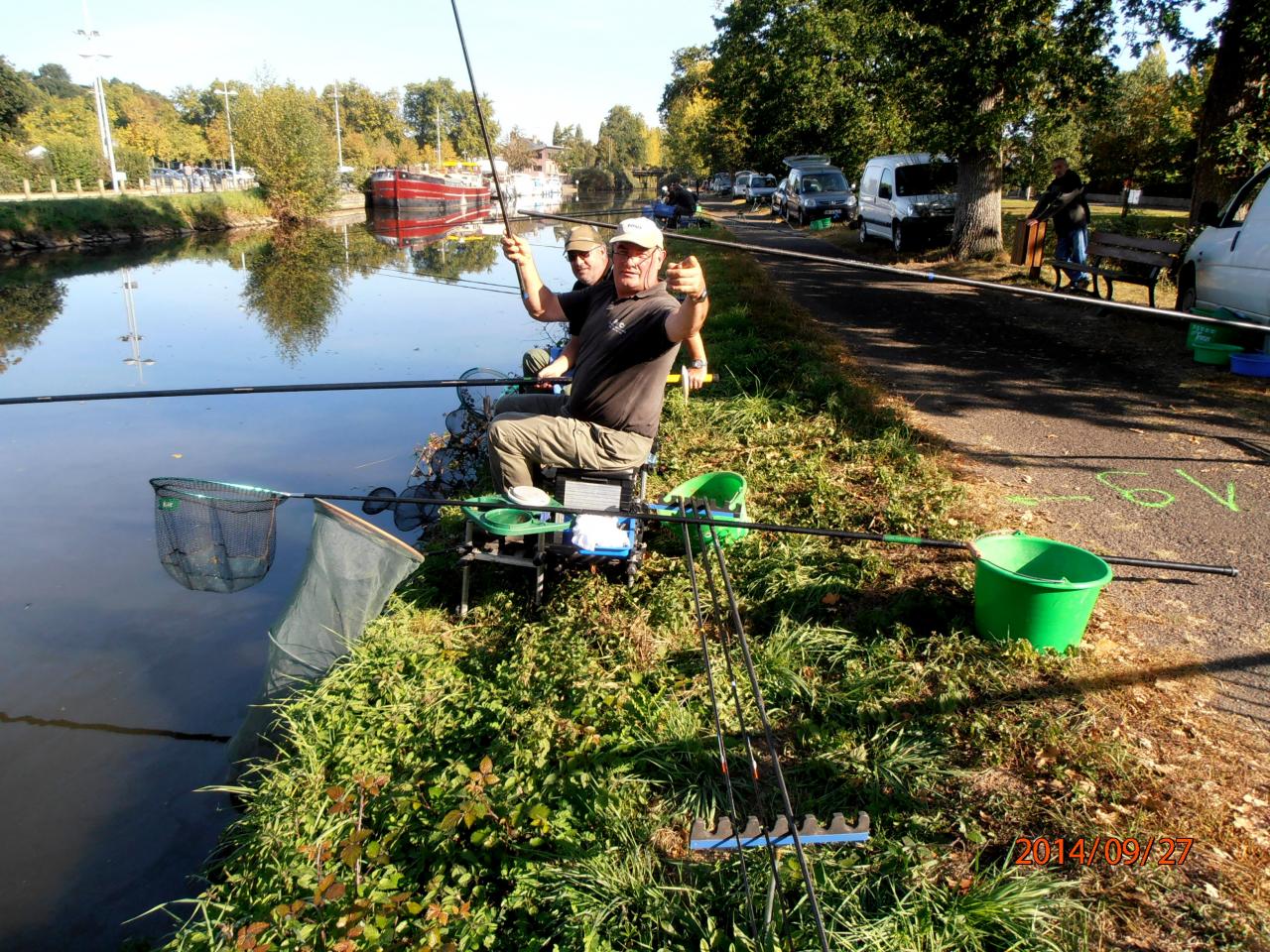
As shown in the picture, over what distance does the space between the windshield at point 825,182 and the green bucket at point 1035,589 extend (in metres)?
26.1

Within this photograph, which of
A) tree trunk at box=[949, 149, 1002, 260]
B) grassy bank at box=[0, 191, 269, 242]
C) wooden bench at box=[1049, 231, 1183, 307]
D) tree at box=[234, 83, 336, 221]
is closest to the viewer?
wooden bench at box=[1049, 231, 1183, 307]

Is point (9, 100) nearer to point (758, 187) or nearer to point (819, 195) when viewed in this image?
point (758, 187)

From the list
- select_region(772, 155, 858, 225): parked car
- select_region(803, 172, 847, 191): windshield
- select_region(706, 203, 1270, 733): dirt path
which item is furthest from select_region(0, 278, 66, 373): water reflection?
select_region(803, 172, 847, 191): windshield

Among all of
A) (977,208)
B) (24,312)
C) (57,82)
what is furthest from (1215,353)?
(57,82)

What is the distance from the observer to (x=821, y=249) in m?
19.9

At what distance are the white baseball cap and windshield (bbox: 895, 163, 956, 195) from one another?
1491cm

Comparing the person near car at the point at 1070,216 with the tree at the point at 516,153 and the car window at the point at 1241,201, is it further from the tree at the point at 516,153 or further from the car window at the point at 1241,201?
the tree at the point at 516,153

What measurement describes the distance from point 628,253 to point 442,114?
369 feet

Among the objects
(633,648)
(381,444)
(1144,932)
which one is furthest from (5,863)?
(381,444)

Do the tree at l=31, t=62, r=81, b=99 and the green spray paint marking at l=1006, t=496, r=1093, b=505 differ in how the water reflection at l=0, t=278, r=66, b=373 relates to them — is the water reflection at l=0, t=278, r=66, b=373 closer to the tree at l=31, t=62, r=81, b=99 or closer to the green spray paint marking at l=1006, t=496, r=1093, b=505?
the green spray paint marking at l=1006, t=496, r=1093, b=505

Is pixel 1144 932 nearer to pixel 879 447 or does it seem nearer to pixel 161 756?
pixel 879 447

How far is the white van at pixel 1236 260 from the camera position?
751cm

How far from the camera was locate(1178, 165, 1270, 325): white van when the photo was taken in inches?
296

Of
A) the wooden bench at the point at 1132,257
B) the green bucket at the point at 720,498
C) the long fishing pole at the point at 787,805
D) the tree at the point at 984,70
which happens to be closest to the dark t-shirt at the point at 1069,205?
the wooden bench at the point at 1132,257
